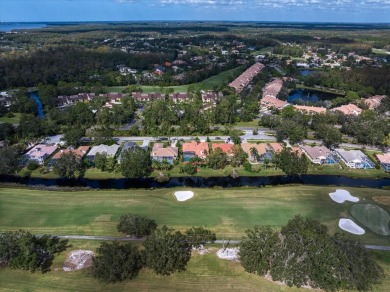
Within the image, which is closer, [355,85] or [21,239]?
[21,239]

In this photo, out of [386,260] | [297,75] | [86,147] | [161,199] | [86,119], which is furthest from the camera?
[297,75]

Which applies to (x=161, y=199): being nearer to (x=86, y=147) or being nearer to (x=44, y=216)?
(x=44, y=216)

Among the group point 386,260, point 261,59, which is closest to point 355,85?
point 261,59

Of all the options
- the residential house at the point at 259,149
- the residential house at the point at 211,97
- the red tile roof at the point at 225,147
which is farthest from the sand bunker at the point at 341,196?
the residential house at the point at 211,97

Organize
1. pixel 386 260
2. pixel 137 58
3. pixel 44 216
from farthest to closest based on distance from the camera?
1. pixel 137 58
2. pixel 44 216
3. pixel 386 260

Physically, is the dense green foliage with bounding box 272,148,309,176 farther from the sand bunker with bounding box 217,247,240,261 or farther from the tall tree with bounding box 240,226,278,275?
the tall tree with bounding box 240,226,278,275

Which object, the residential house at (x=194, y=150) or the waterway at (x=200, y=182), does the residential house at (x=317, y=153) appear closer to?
the waterway at (x=200, y=182)

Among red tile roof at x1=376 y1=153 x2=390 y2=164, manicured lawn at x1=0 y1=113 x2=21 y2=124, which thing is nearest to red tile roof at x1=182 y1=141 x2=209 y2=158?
red tile roof at x1=376 y1=153 x2=390 y2=164
